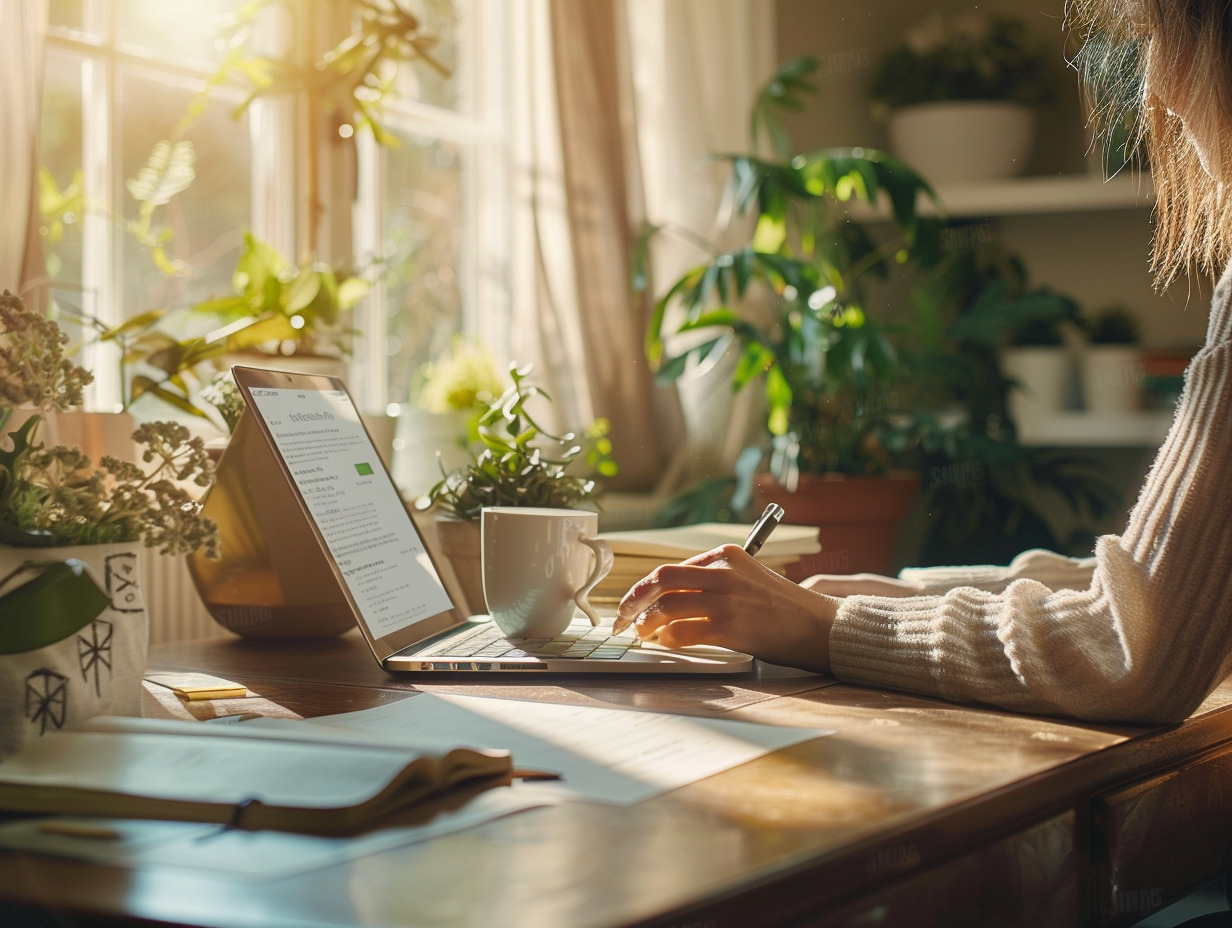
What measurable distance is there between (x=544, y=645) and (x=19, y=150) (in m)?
0.91

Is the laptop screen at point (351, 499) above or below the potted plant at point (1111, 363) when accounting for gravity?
below

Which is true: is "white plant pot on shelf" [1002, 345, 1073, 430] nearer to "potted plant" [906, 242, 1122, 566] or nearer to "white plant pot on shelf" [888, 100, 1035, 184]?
"potted plant" [906, 242, 1122, 566]

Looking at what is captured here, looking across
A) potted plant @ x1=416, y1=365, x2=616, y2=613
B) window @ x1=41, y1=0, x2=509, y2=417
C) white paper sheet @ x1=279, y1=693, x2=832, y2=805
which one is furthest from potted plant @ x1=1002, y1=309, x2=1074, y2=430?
white paper sheet @ x1=279, y1=693, x2=832, y2=805

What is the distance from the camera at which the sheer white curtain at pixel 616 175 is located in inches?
103

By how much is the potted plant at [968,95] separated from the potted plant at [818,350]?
31 centimetres

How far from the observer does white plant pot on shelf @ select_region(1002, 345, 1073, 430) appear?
2854mm

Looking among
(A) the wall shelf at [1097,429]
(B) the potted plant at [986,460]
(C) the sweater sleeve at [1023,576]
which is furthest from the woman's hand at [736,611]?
(A) the wall shelf at [1097,429]

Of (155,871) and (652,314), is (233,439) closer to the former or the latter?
(155,871)

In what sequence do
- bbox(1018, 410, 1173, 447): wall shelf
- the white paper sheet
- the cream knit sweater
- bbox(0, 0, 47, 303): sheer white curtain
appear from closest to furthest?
the white paper sheet → the cream knit sweater → bbox(0, 0, 47, 303): sheer white curtain → bbox(1018, 410, 1173, 447): wall shelf

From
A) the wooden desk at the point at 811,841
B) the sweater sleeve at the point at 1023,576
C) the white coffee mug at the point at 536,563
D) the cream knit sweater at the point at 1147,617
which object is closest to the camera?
the wooden desk at the point at 811,841

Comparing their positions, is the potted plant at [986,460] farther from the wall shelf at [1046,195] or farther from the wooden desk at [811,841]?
the wooden desk at [811,841]

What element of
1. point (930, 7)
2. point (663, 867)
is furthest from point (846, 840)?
point (930, 7)

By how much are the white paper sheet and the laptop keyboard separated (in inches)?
4.7

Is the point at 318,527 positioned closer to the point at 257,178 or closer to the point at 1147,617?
the point at 1147,617
